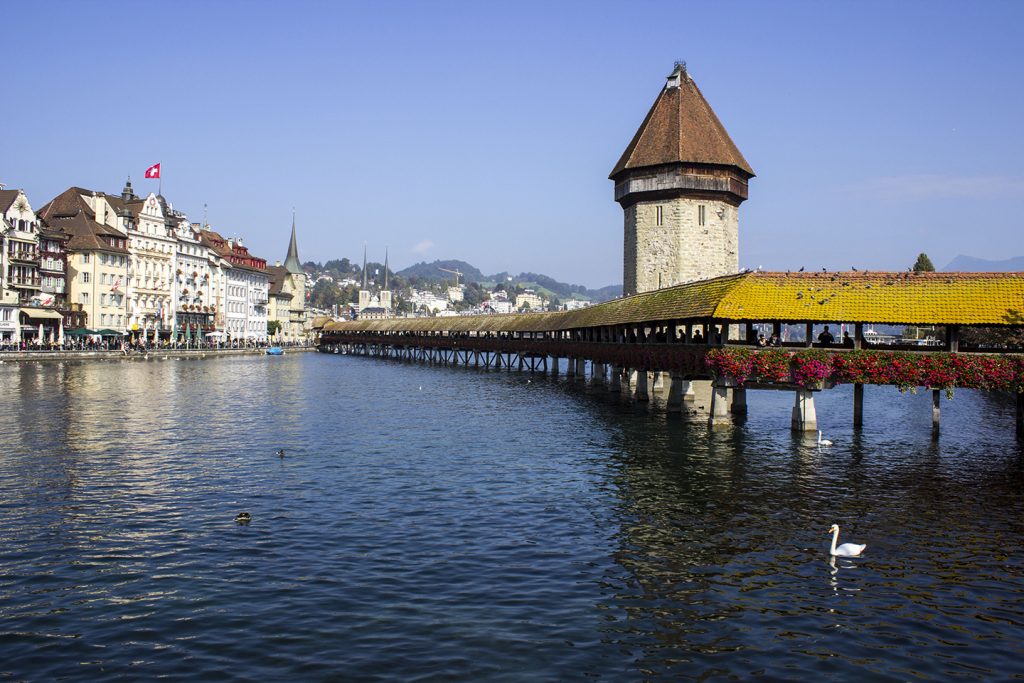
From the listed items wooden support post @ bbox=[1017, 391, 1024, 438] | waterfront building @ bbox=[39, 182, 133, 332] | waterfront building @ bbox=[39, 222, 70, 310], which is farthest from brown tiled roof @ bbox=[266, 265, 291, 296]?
wooden support post @ bbox=[1017, 391, 1024, 438]

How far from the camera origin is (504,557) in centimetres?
1568

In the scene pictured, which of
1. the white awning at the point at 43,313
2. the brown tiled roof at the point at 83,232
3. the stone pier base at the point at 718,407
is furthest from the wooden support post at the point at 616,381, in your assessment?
the brown tiled roof at the point at 83,232

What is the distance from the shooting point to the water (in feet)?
37.3

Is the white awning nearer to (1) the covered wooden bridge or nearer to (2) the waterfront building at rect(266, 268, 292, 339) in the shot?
(1) the covered wooden bridge

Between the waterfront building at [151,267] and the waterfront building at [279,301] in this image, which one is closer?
the waterfront building at [151,267]

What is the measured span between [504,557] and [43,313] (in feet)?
280

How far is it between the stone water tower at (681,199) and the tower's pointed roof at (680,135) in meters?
0.09

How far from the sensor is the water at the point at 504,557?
1138 centimetres

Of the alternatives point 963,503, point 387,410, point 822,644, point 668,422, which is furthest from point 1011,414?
point 822,644

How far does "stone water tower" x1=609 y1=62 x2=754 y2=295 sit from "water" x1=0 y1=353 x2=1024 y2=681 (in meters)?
30.6

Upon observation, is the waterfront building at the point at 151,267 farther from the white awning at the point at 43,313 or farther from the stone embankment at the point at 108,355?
the white awning at the point at 43,313

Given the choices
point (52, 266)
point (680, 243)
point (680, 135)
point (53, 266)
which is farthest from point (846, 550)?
point (53, 266)

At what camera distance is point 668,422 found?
37.4 meters

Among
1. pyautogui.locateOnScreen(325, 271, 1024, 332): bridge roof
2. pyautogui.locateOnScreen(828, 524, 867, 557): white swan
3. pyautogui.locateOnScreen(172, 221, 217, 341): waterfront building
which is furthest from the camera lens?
pyautogui.locateOnScreen(172, 221, 217, 341): waterfront building
